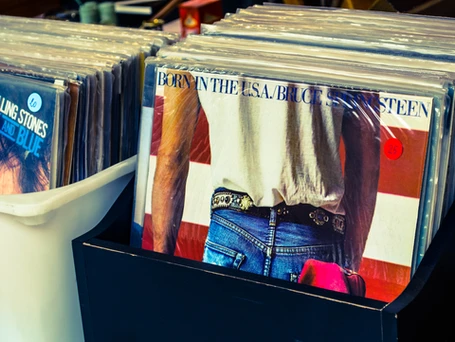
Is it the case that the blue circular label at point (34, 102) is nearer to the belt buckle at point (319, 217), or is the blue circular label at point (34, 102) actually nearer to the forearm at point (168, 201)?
the forearm at point (168, 201)

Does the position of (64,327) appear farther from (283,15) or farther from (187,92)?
(283,15)

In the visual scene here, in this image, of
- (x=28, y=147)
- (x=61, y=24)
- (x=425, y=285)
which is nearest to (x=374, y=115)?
(x=425, y=285)

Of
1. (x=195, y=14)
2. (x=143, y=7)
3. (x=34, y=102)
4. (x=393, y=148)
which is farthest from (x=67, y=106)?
(x=143, y=7)

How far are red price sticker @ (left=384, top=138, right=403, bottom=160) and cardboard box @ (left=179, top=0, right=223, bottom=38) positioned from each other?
1.26 m

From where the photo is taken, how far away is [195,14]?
75.2 inches

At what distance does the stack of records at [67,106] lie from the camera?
809 mm

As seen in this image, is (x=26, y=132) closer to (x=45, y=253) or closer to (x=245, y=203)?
(x=45, y=253)

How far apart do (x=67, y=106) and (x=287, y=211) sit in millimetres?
296

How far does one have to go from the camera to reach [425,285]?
65 centimetres

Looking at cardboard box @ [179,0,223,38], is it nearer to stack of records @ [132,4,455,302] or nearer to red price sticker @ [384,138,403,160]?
stack of records @ [132,4,455,302]

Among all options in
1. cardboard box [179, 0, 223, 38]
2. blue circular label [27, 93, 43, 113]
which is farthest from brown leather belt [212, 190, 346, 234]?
cardboard box [179, 0, 223, 38]

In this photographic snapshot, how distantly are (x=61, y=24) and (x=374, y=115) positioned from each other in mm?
540

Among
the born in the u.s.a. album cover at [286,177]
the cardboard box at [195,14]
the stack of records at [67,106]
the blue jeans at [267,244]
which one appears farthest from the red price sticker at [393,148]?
the cardboard box at [195,14]

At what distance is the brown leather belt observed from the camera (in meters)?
0.73
